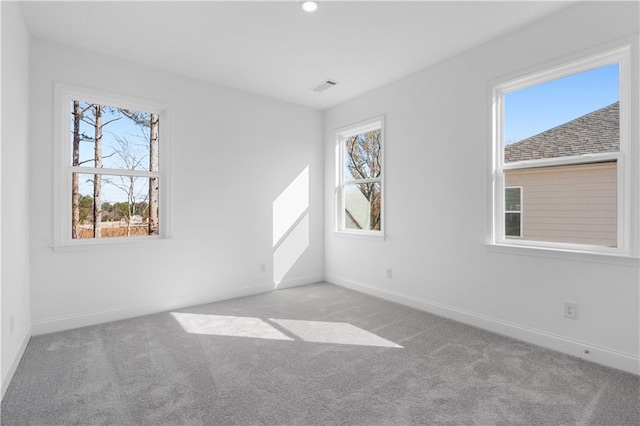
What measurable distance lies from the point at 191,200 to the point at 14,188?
161cm

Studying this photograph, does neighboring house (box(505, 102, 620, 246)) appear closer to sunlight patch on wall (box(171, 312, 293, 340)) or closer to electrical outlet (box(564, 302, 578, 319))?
electrical outlet (box(564, 302, 578, 319))

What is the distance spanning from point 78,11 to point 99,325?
274 centimetres

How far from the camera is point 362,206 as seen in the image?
15.3ft

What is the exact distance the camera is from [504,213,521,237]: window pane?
118 inches

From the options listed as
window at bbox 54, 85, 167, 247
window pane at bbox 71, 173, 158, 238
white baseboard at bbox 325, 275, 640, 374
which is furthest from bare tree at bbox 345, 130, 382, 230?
window pane at bbox 71, 173, 158, 238

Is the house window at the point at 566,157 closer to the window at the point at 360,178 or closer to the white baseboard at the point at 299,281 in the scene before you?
the window at the point at 360,178

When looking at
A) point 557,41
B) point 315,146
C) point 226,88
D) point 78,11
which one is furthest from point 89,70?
point 557,41

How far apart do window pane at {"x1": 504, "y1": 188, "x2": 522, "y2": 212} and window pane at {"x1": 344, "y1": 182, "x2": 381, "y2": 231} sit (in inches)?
64.8

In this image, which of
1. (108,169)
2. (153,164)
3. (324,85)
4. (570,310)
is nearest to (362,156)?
(324,85)

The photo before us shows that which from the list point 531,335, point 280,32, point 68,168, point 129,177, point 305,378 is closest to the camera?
point 305,378

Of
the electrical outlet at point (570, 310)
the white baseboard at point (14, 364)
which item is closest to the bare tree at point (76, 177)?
the white baseboard at point (14, 364)

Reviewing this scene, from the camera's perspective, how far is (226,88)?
4.10m

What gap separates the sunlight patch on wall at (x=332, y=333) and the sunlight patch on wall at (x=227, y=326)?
0.54 feet

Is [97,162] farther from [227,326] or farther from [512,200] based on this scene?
[512,200]
